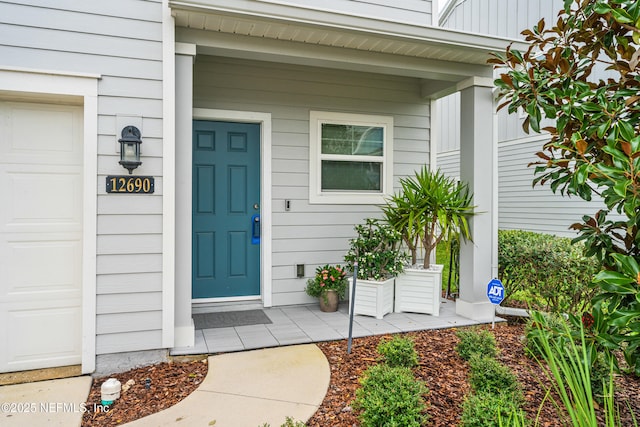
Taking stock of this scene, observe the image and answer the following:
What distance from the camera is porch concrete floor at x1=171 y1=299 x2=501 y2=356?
322cm

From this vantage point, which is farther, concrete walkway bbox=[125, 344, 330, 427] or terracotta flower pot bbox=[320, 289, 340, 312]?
terracotta flower pot bbox=[320, 289, 340, 312]

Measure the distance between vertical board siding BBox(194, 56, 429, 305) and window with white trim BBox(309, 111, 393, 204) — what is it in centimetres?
8

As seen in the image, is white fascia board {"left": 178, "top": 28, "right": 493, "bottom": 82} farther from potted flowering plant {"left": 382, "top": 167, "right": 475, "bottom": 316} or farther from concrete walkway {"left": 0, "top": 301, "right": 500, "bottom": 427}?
concrete walkway {"left": 0, "top": 301, "right": 500, "bottom": 427}

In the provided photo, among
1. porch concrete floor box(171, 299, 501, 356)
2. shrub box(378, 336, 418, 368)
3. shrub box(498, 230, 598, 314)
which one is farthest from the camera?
shrub box(498, 230, 598, 314)

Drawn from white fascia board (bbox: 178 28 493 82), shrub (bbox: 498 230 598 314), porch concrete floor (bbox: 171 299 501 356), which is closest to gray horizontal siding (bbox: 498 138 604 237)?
shrub (bbox: 498 230 598 314)

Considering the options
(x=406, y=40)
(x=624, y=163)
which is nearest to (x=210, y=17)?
(x=406, y=40)

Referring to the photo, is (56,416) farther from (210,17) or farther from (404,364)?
(210,17)

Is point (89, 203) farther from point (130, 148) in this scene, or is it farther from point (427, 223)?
point (427, 223)

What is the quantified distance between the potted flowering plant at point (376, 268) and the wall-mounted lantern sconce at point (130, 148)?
2.13 meters

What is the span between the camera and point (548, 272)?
3850mm

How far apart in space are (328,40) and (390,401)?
2.72m

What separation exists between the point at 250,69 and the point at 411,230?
2336mm

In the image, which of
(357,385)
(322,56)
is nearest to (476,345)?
(357,385)

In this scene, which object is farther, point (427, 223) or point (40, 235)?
point (427, 223)
